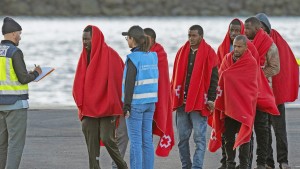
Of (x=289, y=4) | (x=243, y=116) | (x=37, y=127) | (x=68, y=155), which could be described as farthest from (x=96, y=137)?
(x=289, y=4)

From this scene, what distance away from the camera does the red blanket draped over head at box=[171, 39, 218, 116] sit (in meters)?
10.1

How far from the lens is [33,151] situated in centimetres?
1205

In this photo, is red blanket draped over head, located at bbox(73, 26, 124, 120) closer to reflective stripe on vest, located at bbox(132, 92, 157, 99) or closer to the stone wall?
reflective stripe on vest, located at bbox(132, 92, 157, 99)

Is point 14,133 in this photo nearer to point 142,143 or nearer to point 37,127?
point 142,143

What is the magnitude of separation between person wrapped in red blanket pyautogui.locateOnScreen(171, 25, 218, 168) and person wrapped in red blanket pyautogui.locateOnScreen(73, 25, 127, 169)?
0.86m

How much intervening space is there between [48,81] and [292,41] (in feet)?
162

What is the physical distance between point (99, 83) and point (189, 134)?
1.32 m

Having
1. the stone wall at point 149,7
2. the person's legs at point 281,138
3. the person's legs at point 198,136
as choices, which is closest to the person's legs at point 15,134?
the person's legs at point 198,136

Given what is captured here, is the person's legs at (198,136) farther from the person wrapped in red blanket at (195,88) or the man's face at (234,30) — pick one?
the man's face at (234,30)

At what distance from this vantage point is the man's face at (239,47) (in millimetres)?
9742

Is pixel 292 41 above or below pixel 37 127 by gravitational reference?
below

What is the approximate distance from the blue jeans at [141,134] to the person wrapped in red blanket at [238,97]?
32.9 inches

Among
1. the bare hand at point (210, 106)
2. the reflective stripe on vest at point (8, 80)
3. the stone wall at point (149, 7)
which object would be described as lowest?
the stone wall at point (149, 7)

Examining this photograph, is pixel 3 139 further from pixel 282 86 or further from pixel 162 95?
pixel 282 86
